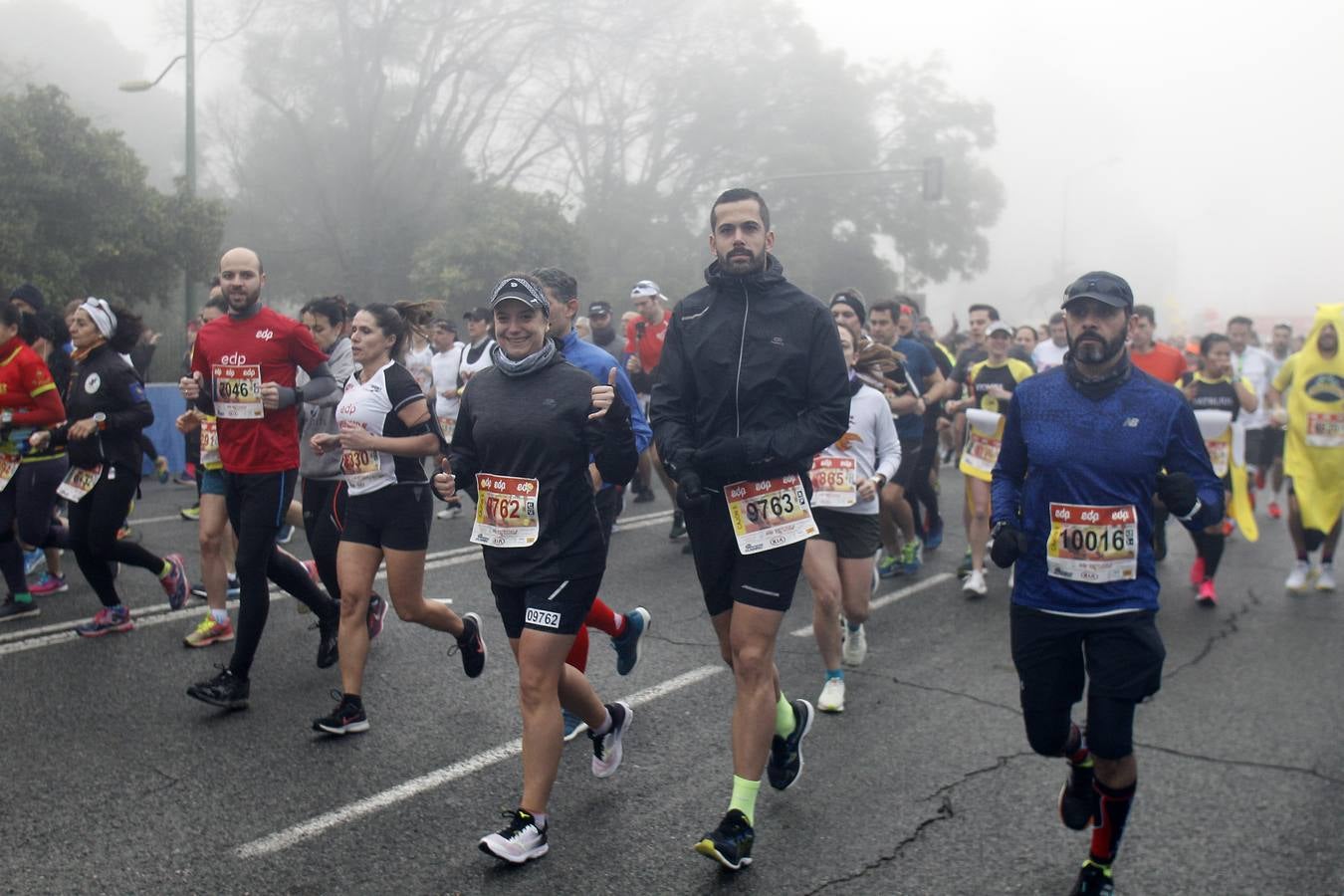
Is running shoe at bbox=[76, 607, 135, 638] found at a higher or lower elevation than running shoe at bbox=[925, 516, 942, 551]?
higher

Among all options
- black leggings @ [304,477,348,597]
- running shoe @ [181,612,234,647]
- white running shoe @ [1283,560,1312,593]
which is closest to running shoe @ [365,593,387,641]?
black leggings @ [304,477,348,597]

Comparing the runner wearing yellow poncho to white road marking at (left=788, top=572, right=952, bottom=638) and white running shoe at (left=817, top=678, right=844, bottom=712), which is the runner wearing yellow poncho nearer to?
white road marking at (left=788, top=572, right=952, bottom=638)

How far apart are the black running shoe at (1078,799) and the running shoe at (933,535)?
6.04 meters

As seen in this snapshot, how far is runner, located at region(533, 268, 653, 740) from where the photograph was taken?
5.14 m

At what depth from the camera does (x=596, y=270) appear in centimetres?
4134

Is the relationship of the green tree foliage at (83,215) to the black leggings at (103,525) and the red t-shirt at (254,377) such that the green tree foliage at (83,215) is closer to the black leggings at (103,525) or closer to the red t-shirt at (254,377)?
the black leggings at (103,525)

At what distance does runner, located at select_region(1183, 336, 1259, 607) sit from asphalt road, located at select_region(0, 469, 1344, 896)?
87cm

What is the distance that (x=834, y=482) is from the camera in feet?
19.7

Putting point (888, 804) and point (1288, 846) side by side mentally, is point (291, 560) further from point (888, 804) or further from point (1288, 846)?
point (1288, 846)

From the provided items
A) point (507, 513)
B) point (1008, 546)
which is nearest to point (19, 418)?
point (507, 513)

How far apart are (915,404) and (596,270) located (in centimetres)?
3422

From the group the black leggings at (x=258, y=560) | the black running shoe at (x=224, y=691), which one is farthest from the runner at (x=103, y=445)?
the black running shoe at (x=224, y=691)

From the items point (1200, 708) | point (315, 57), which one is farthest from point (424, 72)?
point (1200, 708)

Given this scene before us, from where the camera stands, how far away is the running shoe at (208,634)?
21.7ft
